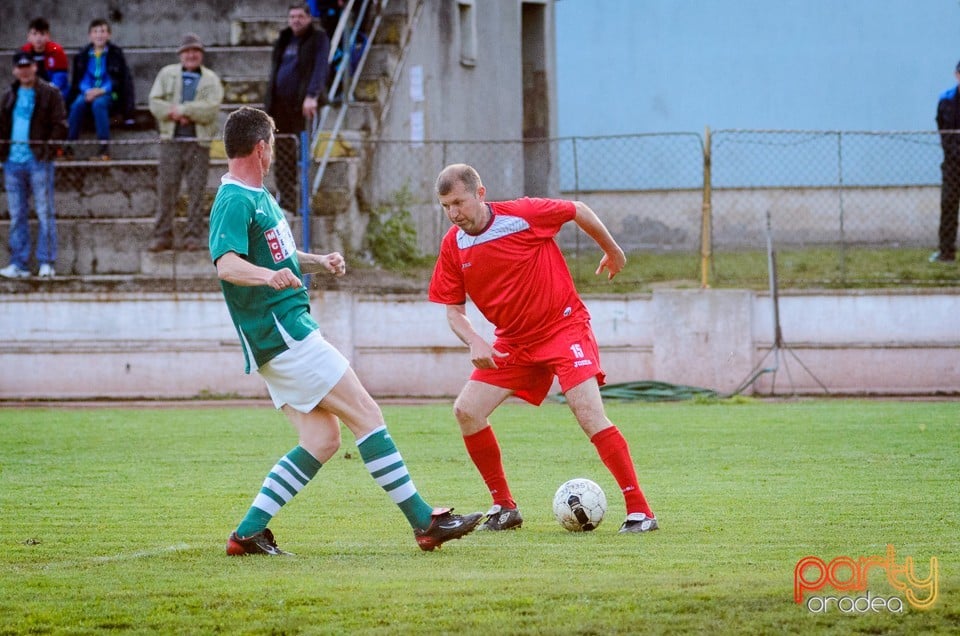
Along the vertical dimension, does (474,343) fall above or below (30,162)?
below

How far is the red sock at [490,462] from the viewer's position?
26.9 feet

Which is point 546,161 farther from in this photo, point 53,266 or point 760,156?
point 53,266

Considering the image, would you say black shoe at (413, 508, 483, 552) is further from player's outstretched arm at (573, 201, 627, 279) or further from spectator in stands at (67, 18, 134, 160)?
spectator in stands at (67, 18, 134, 160)

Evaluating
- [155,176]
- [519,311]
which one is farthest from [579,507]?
[155,176]

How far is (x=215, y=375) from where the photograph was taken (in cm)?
1730

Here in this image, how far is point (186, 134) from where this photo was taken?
60.2ft

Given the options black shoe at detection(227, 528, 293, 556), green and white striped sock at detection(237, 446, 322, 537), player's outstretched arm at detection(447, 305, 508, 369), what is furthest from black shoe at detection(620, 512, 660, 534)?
black shoe at detection(227, 528, 293, 556)

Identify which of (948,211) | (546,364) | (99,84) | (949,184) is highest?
(99,84)

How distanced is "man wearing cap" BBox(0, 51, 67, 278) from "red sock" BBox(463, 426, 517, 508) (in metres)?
10.8

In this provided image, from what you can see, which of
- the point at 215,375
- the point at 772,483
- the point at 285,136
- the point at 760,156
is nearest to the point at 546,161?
the point at 760,156

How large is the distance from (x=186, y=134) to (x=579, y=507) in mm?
11751

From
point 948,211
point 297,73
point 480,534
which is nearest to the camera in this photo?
point 480,534

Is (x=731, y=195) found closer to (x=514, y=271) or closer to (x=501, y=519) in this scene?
(x=514, y=271)

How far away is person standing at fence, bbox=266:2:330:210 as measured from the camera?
1800cm
